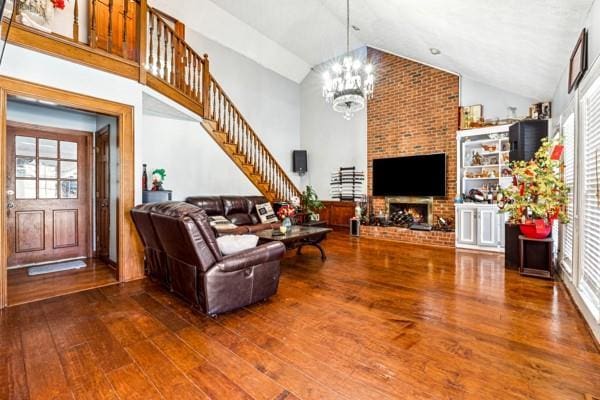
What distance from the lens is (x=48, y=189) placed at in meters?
4.39

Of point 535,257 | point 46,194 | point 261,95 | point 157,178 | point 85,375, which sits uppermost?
point 261,95

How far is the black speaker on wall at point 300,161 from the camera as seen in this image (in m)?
8.52

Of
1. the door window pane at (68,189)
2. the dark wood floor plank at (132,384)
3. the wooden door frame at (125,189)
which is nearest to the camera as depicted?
the dark wood floor plank at (132,384)

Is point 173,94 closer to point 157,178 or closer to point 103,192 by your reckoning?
point 157,178

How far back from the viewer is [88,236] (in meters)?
4.79

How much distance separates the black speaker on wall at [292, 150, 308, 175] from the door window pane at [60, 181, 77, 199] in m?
5.28

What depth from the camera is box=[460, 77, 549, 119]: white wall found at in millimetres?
5234

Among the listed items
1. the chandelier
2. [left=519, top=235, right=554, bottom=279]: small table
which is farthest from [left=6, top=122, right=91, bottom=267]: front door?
[left=519, top=235, right=554, bottom=279]: small table

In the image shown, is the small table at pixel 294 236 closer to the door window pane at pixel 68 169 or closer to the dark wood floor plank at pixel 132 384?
the dark wood floor plank at pixel 132 384

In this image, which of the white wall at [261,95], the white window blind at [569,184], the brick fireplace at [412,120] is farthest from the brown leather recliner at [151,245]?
the brick fireplace at [412,120]

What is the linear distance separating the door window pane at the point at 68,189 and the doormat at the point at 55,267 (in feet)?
3.38

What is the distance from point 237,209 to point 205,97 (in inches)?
87.5

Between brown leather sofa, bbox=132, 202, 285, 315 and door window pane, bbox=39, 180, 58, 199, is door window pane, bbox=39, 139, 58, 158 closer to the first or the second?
door window pane, bbox=39, 180, 58, 199

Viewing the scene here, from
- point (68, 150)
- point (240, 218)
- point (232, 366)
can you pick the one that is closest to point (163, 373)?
point (232, 366)
